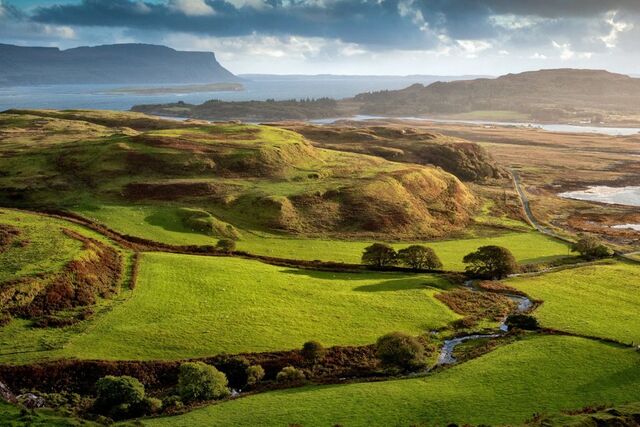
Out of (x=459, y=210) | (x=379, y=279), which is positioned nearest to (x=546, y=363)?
(x=379, y=279)

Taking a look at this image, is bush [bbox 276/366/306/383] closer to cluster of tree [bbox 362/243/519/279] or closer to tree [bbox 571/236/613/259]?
cluster of tree [bbox 362/243/519/279]

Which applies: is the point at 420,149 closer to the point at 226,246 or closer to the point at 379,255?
the point at 379,255

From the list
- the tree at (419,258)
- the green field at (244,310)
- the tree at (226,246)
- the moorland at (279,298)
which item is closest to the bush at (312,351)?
the moorland at (279,298)

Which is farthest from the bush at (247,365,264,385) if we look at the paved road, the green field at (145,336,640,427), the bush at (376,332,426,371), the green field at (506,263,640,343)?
the paved road

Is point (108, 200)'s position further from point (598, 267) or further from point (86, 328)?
point (598, 267)

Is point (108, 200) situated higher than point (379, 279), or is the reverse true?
point (108, 200)

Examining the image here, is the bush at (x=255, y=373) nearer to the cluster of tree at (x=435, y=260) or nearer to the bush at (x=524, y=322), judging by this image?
the bush at (x=524, y=322)
